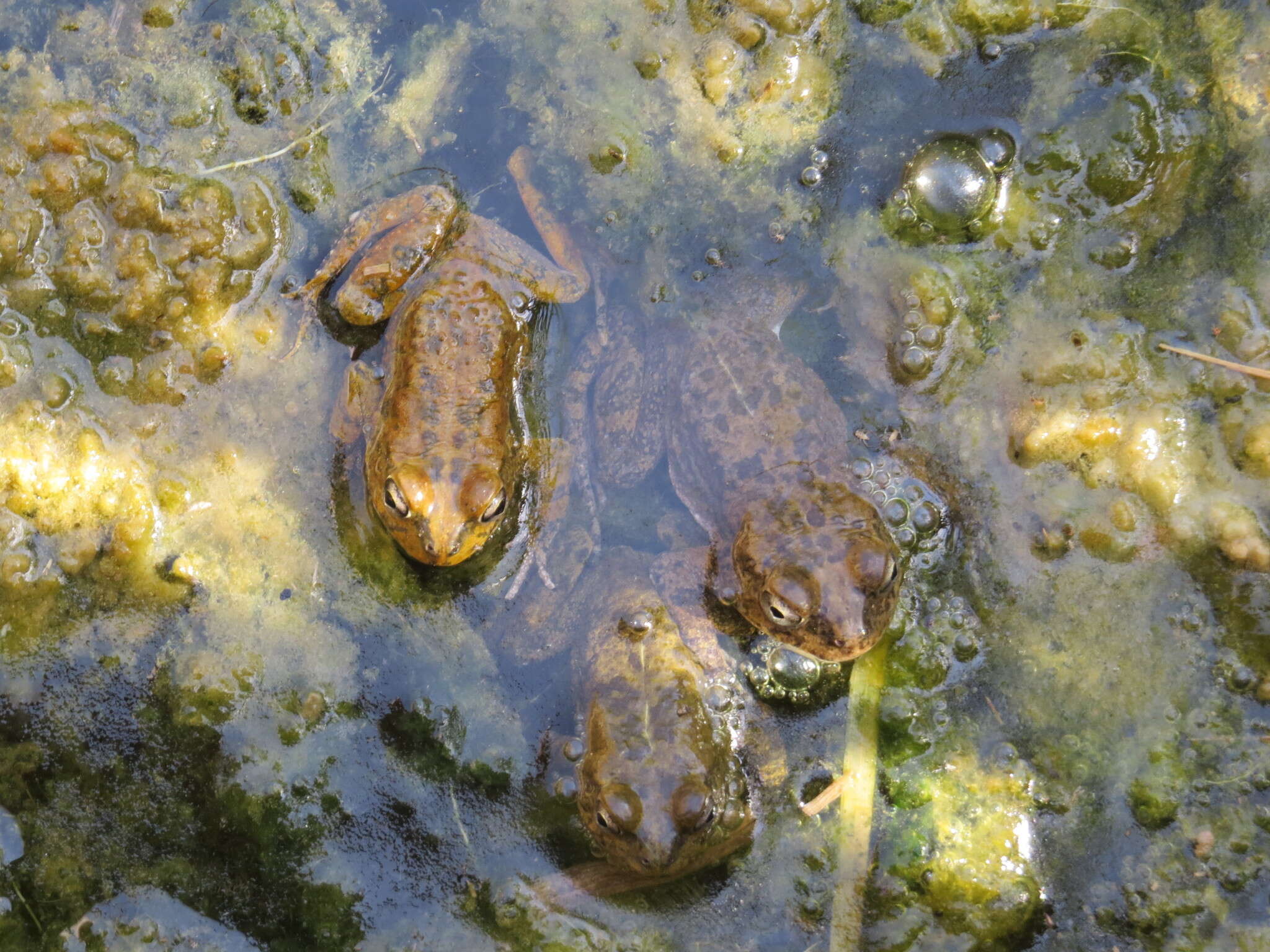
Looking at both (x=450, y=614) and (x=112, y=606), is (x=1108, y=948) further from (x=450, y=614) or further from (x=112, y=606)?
(x=112, y=606)

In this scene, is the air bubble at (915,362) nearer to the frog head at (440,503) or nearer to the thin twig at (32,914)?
the frog head at (440,503)

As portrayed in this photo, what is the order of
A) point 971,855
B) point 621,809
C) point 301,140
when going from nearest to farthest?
point 621,809 < point 971,855 < point 301,140

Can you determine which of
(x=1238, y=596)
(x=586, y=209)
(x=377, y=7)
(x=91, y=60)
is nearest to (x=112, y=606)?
(x=91, y=60)

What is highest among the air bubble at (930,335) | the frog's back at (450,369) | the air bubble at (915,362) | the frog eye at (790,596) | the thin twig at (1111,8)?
the thin twig at (1111,8)

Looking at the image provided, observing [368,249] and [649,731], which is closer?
[649,731]

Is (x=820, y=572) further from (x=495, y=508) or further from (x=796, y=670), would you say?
(x=495, y=508)

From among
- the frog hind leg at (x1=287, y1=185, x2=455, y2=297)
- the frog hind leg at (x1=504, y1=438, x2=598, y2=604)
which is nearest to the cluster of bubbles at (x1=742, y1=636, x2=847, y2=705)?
the frog hind leg at (x1=504, y1=438, x2=598, y2=604)

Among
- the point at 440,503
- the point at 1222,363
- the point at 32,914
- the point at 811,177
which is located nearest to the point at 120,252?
the point at 440,503

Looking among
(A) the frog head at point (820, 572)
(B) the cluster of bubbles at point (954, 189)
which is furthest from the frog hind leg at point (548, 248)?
(B) the cluster of bubbles at point (954, 189)
